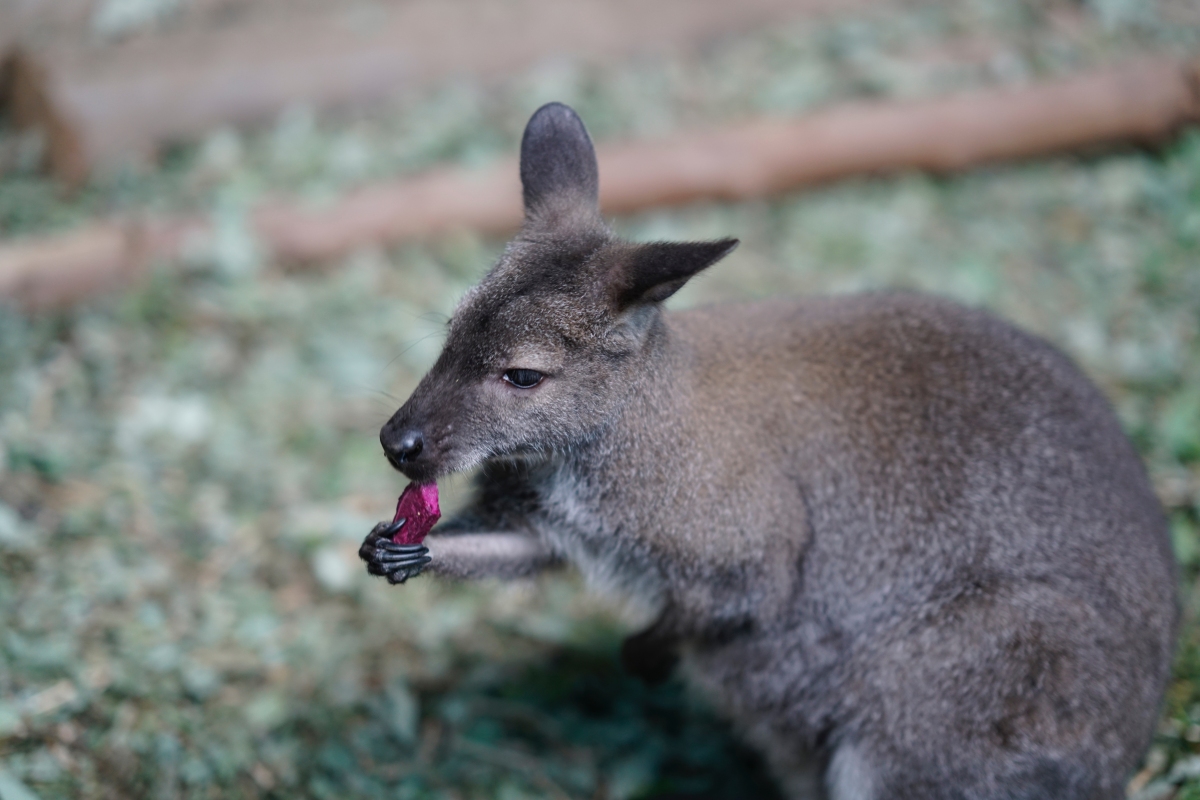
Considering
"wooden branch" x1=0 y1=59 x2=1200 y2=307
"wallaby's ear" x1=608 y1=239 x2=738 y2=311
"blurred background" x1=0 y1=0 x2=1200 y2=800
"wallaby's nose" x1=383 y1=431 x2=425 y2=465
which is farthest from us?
"wooden branch" x1=0 y1=59 x2=1200 y2=307

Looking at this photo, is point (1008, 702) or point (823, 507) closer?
point (1008, 702)

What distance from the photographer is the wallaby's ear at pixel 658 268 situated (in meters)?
2.73

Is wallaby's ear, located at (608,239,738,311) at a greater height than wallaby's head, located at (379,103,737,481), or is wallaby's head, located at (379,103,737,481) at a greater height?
wallaby's ear, located at (608,239,738,311)

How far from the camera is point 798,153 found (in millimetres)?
6465

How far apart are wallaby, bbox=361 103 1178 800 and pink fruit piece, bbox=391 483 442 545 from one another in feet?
0.23

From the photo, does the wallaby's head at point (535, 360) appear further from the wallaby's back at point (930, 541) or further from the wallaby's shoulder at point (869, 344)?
the wallaby's shoulder at point (869, 344)

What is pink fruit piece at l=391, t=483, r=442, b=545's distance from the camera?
10.4 feet

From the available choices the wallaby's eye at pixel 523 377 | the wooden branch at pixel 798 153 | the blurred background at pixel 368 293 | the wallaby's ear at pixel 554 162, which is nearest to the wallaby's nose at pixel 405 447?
the wallaby's eye at pixel 523 377

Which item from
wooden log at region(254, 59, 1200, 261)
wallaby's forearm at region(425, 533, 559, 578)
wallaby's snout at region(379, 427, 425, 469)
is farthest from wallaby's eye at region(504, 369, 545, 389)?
wooden log at region(254, 59, 1200, 261)

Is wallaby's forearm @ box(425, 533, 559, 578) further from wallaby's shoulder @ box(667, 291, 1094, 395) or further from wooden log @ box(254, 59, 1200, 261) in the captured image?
wooden log @ box(254, 59, 1200, 261)

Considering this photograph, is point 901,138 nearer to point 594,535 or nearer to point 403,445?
point 594,535

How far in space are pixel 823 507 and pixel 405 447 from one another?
1.36 metres

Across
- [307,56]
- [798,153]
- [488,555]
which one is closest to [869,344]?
[488,555]

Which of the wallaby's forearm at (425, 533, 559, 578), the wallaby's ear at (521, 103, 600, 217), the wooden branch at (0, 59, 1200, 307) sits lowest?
the wallaby's forearm at (425, 533, 559, 578)
